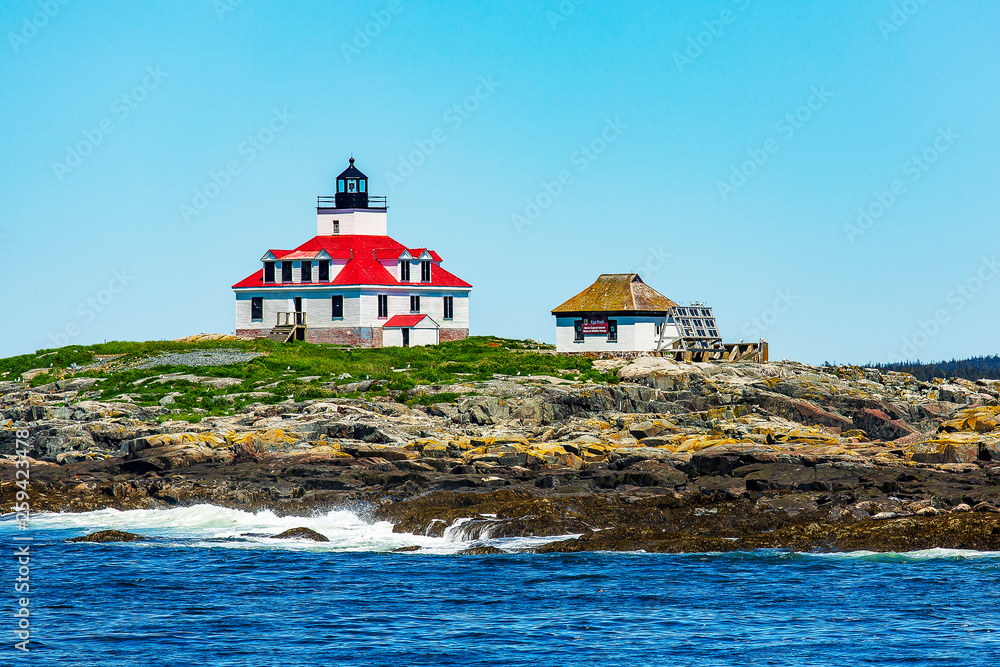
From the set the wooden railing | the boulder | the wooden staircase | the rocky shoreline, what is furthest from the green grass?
the boulder

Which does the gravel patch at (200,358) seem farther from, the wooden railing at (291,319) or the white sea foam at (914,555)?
the white sea foam at (914,555)

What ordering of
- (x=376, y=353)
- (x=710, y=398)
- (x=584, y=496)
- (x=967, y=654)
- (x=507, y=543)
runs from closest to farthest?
(x=967, y=654)
(x=507, y=543)
(x=584, y=496)
(x=710, y=398)
(x=376, y=353)

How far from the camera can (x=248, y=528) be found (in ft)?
94.3

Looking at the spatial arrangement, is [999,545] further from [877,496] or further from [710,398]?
[710,398]

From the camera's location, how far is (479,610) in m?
20.5

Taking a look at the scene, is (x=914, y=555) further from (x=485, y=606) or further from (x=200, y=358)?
(x=200, y=358)

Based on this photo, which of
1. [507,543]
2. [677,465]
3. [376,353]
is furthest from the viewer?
[376,353]

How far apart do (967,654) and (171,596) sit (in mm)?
13121

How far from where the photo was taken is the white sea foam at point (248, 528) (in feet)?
86.8

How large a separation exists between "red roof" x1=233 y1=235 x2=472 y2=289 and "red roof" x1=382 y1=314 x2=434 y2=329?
170 cm

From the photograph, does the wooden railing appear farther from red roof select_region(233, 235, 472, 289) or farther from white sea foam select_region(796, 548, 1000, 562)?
white sea foam select_region(796, 548, 1000, 562)

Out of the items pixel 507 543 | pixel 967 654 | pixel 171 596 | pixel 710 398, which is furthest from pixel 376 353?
pixel 967 654

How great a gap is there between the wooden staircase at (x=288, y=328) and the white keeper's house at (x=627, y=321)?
1382cm

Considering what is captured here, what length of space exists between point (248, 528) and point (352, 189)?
128ft
